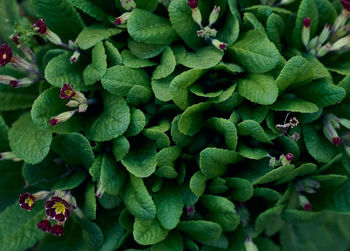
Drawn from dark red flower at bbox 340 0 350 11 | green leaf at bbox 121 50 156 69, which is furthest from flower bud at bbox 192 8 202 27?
dark red flower at bbox 340 0 350 11

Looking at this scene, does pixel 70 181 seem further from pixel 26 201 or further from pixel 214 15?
pixel 214 15

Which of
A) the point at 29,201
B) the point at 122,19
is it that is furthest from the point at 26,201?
the point at 122,19

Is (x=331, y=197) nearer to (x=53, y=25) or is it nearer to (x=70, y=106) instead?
(x=70, y=106)

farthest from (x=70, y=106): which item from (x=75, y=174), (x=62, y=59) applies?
(x=75, y=174)

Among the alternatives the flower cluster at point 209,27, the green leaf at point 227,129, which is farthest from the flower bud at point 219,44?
the green leaf at point 227,129

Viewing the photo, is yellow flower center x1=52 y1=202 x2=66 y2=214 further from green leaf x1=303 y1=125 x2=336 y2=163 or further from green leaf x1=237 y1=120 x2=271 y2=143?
green leaf x1=303 y1=125 x2=336 y2=163

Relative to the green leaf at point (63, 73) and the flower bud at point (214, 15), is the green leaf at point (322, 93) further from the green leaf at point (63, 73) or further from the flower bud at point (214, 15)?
the green leaf at point (63, 73)
